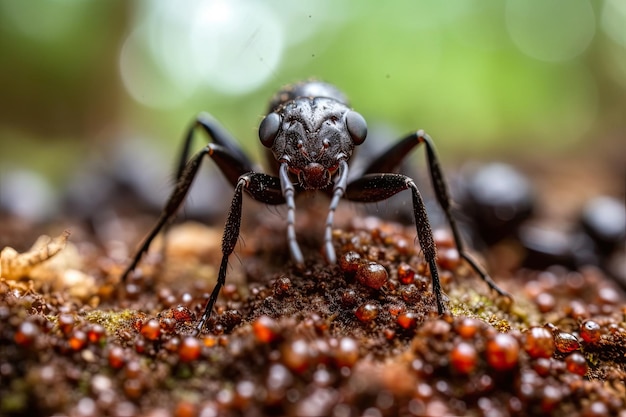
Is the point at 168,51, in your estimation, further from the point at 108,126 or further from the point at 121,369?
the point at 121,369

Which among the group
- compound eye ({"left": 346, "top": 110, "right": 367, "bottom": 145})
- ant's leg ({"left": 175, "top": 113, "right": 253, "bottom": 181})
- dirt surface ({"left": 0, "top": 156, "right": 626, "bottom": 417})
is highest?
compound eye ({"left": 346, "top": 110, "right": 367, "bottom": 145})

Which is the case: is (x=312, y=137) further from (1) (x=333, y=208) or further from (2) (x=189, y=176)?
(2) (x=189, y=176)

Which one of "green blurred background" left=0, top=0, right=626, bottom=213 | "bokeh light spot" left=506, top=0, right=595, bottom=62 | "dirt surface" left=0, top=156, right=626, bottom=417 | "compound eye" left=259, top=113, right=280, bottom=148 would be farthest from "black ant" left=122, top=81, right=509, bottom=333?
"bokeh light spot" left=506, top=0, right=595, bottom=62

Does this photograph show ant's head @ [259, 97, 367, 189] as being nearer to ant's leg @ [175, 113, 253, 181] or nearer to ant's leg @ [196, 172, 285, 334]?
ant's leg @ [196, 172, 285, 334]

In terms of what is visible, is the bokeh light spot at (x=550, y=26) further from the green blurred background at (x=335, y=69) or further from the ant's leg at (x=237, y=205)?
the ant's leg at (x=237, y=205)

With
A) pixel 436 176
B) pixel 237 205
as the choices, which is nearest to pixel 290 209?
pixel 237 205

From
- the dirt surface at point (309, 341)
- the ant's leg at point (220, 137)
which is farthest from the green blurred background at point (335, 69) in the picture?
the dirt surface at point (309, 341)
